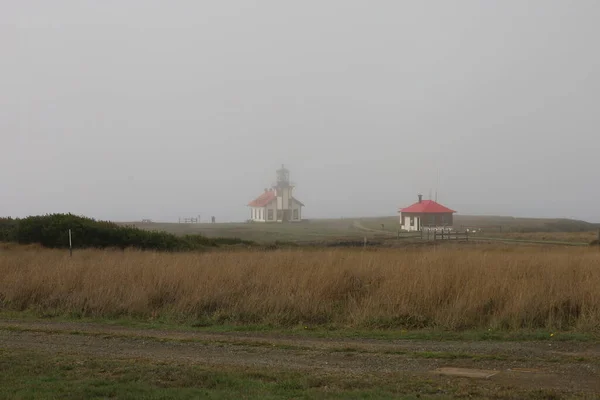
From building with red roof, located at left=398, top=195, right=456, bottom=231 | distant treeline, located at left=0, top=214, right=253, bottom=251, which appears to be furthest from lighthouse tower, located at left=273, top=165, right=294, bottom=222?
distant treeline, located at left=0, top=214, right=253, bottom=251

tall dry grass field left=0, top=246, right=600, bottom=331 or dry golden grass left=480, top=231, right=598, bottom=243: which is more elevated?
dry golden grass left=480, top=231, right=598, bottom=243

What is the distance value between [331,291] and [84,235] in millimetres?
23963

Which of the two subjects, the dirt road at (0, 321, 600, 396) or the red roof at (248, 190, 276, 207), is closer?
the dirt road at (0, 321, 600, 396)

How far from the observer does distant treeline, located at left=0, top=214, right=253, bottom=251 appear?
35.6 m

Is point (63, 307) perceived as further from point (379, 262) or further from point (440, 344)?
point (440, 344)

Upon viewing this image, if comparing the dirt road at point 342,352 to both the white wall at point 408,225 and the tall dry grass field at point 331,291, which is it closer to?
the tall dry grass field at point 331,291

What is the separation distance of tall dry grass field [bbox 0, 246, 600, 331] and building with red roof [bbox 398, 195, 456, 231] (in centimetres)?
5009

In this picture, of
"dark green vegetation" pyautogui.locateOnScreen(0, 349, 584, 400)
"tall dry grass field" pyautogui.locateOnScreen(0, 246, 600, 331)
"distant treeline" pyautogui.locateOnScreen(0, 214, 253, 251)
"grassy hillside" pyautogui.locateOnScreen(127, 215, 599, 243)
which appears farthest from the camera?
"grassy hillside" pyautogui.locateOnScreen(127, 215, 599, 243)

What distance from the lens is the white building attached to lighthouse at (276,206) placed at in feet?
281

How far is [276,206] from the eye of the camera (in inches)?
3383

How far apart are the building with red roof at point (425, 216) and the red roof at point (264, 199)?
19425 millimetres

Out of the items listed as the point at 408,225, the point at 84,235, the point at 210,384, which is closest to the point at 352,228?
the point at 408,225

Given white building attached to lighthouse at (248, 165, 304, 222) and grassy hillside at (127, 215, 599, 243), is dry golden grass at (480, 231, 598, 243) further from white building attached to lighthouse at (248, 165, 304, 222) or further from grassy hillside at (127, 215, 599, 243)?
white building attached to lighthouse at (248, 165, 304, 222)

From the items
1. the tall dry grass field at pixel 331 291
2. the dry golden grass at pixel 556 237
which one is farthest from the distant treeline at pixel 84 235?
the dry golden grass at pixel 556 237
